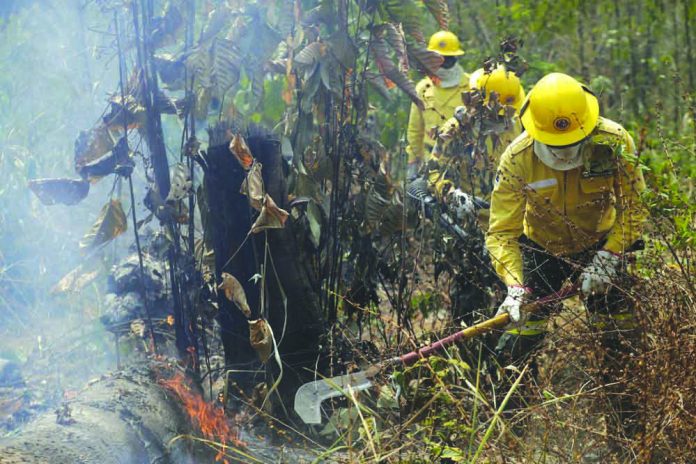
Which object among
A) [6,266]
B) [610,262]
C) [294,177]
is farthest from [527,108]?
[6,266]

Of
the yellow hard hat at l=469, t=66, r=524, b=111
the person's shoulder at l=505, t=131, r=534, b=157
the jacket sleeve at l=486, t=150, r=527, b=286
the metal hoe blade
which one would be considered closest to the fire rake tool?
the metal hoe blade

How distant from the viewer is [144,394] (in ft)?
12.9

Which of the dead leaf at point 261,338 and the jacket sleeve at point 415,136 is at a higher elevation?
the dead leaf at point 261,338

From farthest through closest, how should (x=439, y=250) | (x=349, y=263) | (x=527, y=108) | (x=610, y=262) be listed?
1. (x=439, y=250)
2. (x=349, y=263)
3. (x=527, y=108)
4. (x=610, y=262)

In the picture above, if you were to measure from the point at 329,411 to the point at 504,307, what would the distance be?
3.42 feet

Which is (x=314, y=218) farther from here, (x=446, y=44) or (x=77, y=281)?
(x=446, y=44)

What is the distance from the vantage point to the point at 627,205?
3.71 metres

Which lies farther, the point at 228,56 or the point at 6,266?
the point at 6,266

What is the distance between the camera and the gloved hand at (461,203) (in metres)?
5.02

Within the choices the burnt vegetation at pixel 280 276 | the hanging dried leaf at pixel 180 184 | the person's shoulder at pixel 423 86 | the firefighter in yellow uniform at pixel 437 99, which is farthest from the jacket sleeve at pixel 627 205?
the person's shoulder at pixel 423 86

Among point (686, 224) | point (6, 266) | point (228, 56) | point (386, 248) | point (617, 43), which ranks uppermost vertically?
point (228, 56)

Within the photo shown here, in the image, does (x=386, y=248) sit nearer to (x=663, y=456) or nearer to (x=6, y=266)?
(x=663, y=456)

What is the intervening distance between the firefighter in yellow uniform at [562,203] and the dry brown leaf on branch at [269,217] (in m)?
0.98

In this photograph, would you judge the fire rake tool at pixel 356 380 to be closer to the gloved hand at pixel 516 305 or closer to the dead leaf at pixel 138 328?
the gloved hand at pixel 516 305
